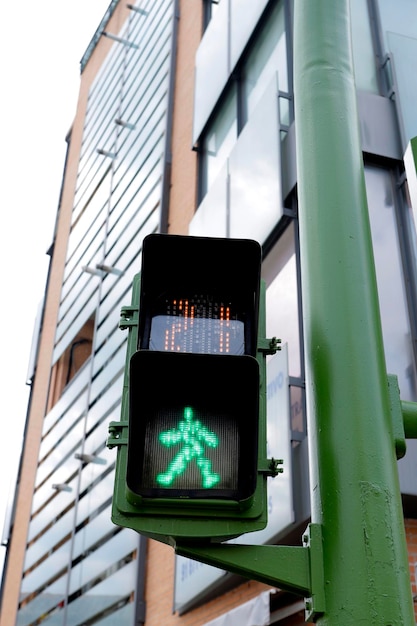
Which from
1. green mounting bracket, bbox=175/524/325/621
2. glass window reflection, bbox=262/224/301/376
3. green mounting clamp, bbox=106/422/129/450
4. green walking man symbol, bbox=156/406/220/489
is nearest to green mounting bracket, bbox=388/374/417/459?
green mounting bracket, bbox=175/524/325/621

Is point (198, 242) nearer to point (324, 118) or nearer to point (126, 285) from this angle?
point (324, 118)

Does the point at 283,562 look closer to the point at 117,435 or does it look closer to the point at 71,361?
the point at 117,435

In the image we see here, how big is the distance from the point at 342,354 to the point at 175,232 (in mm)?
12444

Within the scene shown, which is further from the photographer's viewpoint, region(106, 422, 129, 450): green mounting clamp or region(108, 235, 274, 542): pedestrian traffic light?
region(106, 422, 129, 450): green mounting clamp

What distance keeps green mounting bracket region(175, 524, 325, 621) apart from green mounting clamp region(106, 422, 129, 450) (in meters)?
0.36

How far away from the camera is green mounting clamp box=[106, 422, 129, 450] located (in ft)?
Result: 8.62

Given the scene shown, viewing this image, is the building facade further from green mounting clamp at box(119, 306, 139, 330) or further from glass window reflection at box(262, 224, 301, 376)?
green mounting clamp at box(119, 306, 139, 330)

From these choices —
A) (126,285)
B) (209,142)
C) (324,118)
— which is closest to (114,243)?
(126,285)

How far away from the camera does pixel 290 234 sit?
969 cm

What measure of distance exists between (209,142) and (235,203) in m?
3.43

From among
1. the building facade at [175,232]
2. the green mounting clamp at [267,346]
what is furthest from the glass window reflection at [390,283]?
the green mounting clamp at [267,346]

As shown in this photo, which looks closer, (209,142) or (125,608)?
(125,608)

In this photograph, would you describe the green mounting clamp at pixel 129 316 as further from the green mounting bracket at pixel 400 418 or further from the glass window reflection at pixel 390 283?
the glass window reflection at pixel 390 283

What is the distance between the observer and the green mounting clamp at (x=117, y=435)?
2.63m
